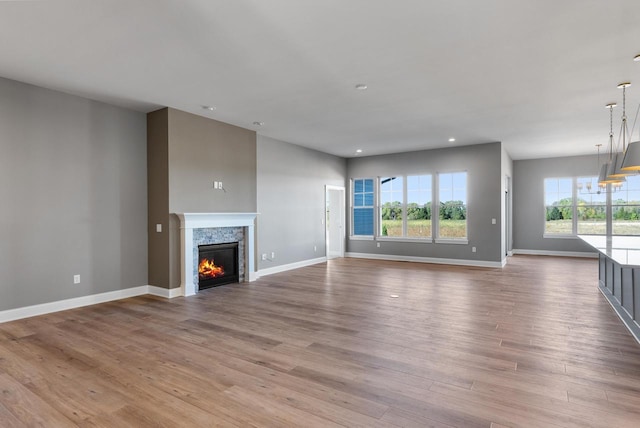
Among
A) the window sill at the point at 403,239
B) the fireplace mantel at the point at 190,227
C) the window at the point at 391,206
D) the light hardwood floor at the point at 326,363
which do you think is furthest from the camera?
the window at the point at 391,206

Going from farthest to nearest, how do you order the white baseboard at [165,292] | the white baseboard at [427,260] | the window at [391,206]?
the window at [391,206] → the white baseboard at [427,260] → the white baseboard at [165,292]

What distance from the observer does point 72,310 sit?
460cm

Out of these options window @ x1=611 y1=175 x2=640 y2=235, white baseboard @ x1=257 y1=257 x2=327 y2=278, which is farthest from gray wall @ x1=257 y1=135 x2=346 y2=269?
window @ x1=611 y1=175 x2=640 y2=235

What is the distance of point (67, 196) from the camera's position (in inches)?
185

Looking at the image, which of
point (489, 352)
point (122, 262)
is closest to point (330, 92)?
point (489, 352)

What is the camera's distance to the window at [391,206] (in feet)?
31.4

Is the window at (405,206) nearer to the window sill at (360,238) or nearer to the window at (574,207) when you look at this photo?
the window sill at (360,238)

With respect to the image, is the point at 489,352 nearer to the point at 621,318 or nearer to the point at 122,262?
the point at 621,318

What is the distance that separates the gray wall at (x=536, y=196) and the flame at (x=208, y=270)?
928 centimetres

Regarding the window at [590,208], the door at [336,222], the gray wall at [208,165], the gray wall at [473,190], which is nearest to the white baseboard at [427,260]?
the gray wall at [473,190]

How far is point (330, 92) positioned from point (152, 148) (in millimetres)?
3068

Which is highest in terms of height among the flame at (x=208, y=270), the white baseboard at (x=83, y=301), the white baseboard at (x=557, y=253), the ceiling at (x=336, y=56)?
the ceiling at (x=336, y=56)

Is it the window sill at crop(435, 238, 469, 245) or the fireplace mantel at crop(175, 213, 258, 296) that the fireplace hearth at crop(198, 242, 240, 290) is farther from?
the window sill at crop(435, 238, 469, 245)

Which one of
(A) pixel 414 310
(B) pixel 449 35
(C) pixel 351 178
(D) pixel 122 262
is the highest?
(B) pixel 449 35
